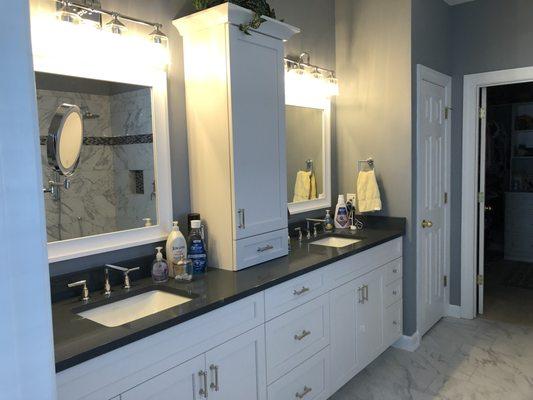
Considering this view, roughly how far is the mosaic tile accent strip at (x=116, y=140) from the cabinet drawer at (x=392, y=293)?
179 cm

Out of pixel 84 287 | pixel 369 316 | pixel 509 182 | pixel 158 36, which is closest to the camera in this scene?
pixel 84 287

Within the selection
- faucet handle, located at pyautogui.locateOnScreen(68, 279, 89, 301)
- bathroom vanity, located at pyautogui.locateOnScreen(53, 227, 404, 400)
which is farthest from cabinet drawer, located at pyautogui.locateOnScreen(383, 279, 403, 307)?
faucet handle, located at pyautogui.locateOnScreen(68, 279, 89, 301)

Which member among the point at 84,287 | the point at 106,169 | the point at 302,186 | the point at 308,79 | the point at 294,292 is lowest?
the point at 294,292

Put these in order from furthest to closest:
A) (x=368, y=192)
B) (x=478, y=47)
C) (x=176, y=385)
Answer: (x=478, y=47), (x=368, y=192), (x=176, y=385)

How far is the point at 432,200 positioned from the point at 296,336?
5.93 ft

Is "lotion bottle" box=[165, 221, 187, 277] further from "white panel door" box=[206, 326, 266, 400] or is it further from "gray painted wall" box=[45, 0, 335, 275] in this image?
"white panel door" box=[206, 326, 266, 400]

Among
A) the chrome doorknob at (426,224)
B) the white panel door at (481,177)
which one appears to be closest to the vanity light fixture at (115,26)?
the chrome doorknob at (426,224)

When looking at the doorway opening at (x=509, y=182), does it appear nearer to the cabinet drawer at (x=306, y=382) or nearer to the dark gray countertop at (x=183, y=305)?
the cabinet drawer at (x=306, y=382)

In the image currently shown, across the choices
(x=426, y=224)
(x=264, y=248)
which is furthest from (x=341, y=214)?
(x=264, y=248)

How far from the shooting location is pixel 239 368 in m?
1.80

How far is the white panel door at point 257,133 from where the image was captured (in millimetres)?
2100

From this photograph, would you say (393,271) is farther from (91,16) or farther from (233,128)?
(91,16)

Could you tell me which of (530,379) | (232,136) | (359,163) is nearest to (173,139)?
(232,136)

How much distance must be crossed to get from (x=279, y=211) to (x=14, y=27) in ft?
6.07
